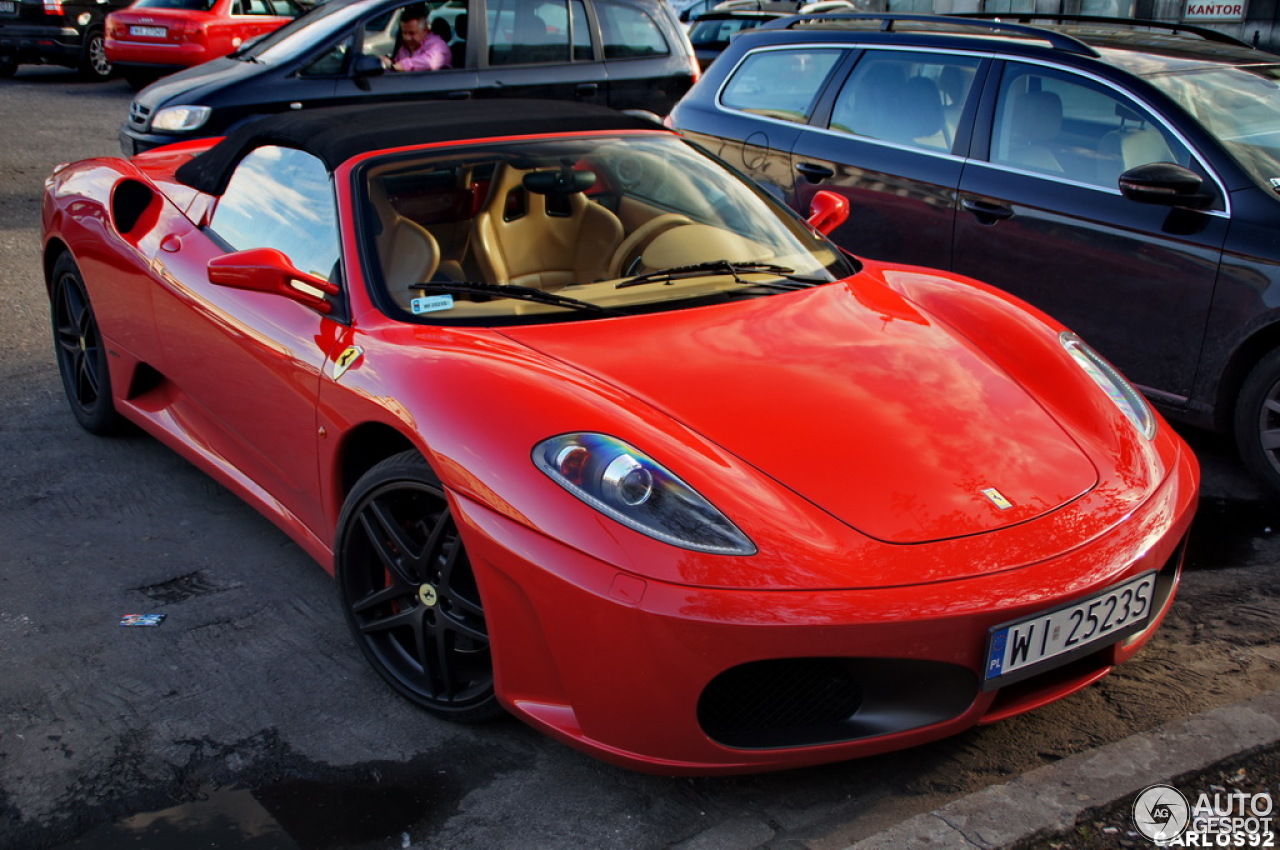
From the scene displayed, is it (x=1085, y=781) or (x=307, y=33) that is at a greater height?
(x=307, y=33)

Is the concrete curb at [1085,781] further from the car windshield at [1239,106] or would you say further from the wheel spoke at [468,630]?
the car windshield at [1239,106]

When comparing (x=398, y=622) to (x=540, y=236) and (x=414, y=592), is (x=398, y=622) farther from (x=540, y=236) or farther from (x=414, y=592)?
(x=540, y=236)

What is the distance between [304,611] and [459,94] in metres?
6.14

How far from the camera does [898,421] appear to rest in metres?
2.99

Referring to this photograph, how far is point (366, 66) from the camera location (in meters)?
8.94

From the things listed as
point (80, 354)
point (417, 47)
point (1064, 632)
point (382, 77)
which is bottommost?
point (80, 354)

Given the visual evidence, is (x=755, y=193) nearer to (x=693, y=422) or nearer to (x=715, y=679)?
(x=693, y=422)

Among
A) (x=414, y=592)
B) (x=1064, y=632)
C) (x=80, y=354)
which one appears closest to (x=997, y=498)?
(x=1064, y=632)

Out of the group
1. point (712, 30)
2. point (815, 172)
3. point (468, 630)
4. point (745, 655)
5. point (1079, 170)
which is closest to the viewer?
point (745, 655)

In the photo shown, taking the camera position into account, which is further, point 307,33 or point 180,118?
point 307,33

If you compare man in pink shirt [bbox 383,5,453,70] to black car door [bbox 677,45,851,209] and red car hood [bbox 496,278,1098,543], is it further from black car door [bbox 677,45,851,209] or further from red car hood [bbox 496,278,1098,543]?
red car hood [bbox 496,278,1098,543]

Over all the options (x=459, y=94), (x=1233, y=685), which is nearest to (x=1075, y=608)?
(x=1233, y=685)

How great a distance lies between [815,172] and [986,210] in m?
0.98

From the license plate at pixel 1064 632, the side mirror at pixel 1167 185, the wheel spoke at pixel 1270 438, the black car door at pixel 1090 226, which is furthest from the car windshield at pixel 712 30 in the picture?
the license plate at pixel 1064 632
